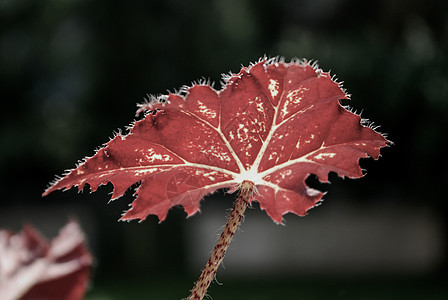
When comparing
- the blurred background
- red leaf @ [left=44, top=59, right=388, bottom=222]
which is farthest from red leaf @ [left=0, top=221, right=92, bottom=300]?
the blurred background

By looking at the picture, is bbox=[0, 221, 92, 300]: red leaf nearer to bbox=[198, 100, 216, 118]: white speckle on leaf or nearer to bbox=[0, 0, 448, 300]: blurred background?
bbox=[198, 100, 216, 118]: white speckle on leaf

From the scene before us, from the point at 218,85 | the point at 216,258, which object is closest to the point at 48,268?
the point at 216,258

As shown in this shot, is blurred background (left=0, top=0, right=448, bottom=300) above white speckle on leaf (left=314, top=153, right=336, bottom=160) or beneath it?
above

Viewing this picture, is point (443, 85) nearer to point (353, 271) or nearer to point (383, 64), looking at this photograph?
point (383, 64)

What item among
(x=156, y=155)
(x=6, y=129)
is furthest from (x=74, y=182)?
(x=6, y=129)

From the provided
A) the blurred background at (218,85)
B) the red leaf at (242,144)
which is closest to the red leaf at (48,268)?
the red leaf at (242,144)

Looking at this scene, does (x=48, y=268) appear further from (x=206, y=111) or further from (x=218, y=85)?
(x=218, y=85)
